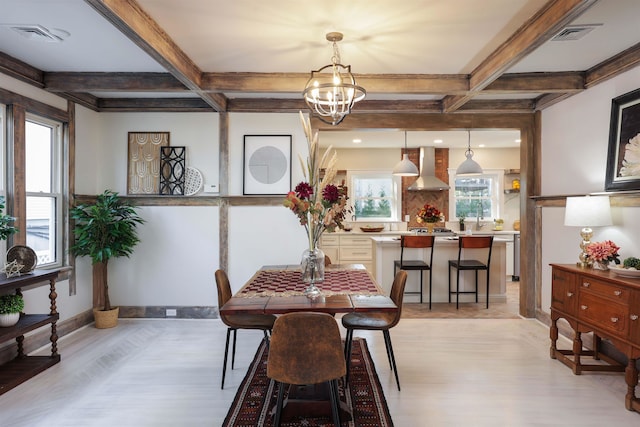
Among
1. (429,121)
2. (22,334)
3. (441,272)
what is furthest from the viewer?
(441,272)

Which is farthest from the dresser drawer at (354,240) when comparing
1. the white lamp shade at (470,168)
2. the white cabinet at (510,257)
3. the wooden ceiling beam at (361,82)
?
the wooden ceiling beam at (361,82)

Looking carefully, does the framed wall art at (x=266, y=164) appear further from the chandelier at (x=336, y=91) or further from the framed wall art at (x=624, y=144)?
the framed wall art at (x=624, y=144)

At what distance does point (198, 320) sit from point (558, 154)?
4508mm

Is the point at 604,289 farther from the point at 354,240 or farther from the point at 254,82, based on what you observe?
the point at 354,240

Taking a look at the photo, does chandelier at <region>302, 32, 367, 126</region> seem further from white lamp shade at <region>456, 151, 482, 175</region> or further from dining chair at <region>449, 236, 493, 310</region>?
white lamp shade at <region>456, 151, 482, 175</region>

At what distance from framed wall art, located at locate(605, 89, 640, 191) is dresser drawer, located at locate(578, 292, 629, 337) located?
3.20 ft

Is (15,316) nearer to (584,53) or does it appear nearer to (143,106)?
(143,106)

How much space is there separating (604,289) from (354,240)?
5081 millimetres

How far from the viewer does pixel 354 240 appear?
25.6 ft

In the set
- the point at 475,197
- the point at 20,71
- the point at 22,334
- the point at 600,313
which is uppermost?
the point at 20,71

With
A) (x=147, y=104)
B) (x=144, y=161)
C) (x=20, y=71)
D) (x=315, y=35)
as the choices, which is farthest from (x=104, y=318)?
(x=315, y=35)

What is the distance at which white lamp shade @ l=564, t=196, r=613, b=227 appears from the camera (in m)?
3.24

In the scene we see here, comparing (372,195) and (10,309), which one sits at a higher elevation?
(372,195)

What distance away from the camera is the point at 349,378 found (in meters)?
3.04
